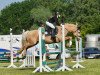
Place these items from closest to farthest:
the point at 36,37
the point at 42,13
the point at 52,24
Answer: the point at 52,24
the point at 36,37
the point at 42,13

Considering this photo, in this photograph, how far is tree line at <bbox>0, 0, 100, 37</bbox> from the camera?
7850 cm

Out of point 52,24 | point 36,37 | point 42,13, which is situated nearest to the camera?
point 52,24

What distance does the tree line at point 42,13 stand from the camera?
258 ft

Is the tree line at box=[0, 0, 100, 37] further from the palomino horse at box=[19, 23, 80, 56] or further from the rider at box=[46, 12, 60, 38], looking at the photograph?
the rider at box=[46, 12, 60, 38]

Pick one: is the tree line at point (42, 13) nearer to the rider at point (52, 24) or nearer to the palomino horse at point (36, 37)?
the palomino horse at point (36, 37)

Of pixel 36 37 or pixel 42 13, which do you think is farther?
pixel 42 13

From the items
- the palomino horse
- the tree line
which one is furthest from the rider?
the tree line

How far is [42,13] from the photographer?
8875 centimetres

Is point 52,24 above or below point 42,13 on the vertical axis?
below

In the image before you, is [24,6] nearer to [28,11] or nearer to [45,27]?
[28,11]

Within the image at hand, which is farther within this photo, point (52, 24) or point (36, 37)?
point (36, 37)

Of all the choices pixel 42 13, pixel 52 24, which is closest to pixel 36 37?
pixel 52 24

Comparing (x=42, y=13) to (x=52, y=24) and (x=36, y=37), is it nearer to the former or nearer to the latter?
(x=36, y=37)

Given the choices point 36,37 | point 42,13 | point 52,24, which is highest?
point 42,13
